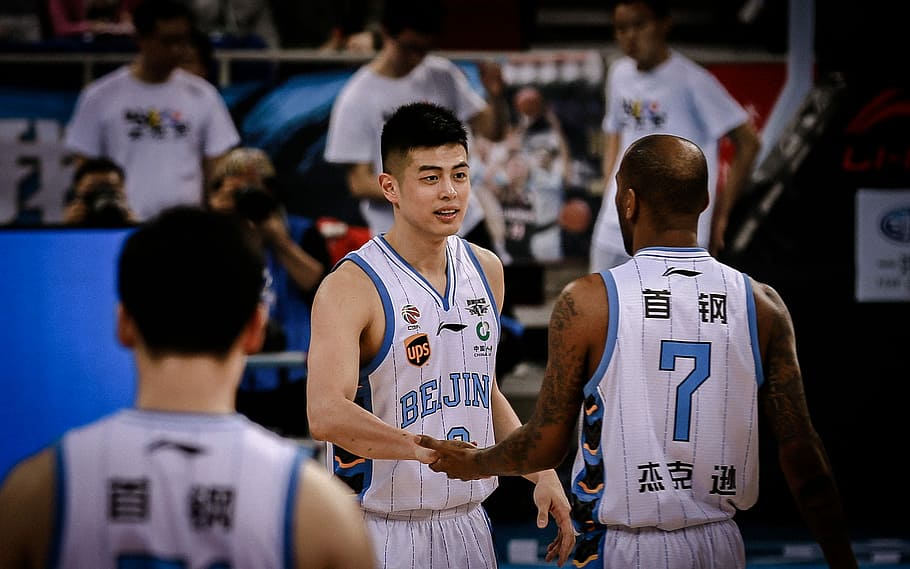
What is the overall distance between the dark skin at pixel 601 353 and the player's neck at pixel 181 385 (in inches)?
47.8

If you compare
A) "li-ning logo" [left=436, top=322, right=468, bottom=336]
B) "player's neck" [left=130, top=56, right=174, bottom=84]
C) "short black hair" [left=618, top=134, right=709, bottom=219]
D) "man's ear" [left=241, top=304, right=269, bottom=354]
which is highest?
"player's neck" [left=130, top=56, right=174, bottom=84]

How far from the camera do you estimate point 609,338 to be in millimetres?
2939

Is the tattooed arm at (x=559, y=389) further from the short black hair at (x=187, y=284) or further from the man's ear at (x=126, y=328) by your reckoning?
the man's ear at (x=126, y=328)

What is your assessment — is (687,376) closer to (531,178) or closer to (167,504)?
(167,504)

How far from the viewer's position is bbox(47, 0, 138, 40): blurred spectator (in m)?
7.45

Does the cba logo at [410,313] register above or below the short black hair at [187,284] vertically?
below

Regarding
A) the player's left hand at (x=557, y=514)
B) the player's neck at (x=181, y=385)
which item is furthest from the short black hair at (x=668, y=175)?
the player's neck at (x=181, y=385)

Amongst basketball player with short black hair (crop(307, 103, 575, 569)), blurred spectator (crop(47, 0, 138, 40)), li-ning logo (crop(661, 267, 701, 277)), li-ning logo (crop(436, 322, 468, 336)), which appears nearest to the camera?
li-ning logo (crop(661, 267, 701, 277))

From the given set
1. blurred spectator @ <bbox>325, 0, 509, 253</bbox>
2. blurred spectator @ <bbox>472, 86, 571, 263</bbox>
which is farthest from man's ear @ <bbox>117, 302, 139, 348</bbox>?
blurred spectator @ <bbox>472, 86, 571, 263</bbox>

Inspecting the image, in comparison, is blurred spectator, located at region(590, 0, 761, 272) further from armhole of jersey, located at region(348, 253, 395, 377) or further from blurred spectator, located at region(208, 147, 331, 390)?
armhole of jersey, located at region(348, 253, 395, 377)

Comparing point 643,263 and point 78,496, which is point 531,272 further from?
point 78,496

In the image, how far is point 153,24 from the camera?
22.2 feet

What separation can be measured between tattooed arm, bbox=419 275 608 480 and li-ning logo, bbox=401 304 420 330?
374 millimetres

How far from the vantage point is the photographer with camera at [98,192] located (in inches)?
246
